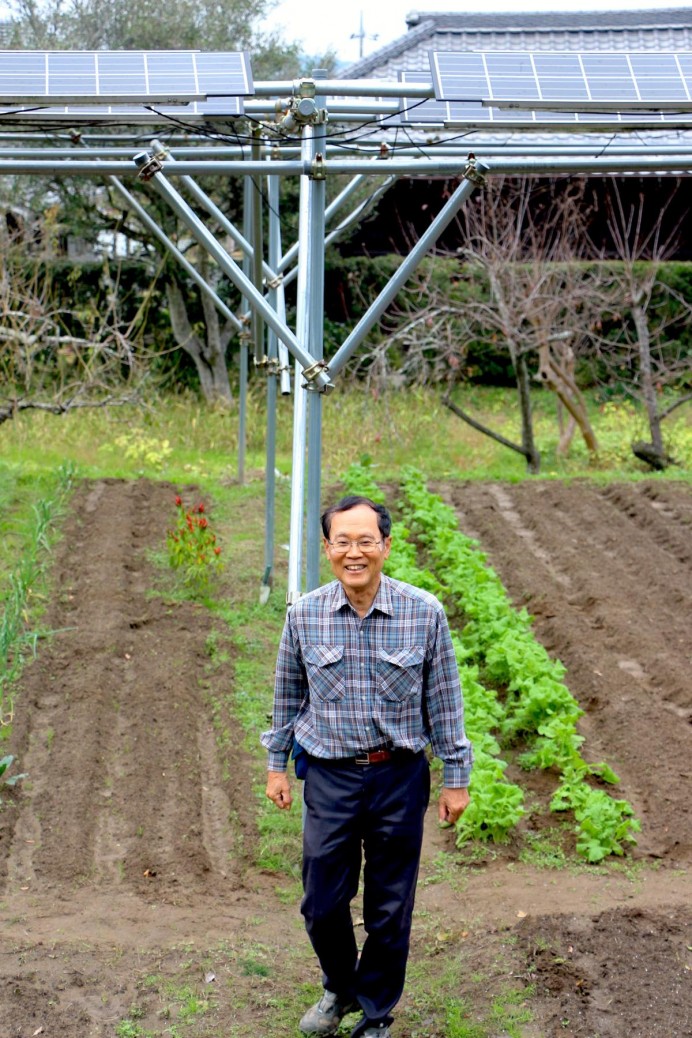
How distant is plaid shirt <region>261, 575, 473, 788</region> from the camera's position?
3.52m

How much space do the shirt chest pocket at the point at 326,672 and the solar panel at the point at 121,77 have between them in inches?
94.0

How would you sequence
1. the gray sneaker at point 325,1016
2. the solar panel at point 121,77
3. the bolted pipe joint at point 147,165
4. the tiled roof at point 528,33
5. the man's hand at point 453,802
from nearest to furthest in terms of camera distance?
the man's hand at point 453,802
the gray sneaker at point 325,1016
the bolted pipe joint at point 147,165
the solar panel at point 121,77
the tiled roof at point 528,33

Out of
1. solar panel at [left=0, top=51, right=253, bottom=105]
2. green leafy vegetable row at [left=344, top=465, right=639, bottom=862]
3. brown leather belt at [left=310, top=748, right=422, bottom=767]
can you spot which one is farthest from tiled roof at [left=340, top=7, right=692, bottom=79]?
Answer: brown leather belt at [left=310, top=748, right=422, bottom=767]

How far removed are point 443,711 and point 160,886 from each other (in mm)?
1786

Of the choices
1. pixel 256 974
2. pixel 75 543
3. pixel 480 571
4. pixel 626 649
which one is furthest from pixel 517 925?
pixel 75 543

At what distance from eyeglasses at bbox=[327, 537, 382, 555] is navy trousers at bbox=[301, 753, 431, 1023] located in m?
0.57

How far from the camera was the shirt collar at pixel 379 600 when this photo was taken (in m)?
3.55

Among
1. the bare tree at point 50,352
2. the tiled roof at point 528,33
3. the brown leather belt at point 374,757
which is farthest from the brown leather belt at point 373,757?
the tiled roof at point 528,33

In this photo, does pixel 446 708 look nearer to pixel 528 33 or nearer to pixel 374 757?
pixel 374 757

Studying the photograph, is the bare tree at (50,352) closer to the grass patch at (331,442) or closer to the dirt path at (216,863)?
the grass patch at (331,442)

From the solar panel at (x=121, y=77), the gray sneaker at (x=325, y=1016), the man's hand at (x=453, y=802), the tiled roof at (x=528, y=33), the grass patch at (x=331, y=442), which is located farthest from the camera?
the tiled roof at (x=528, y=33)

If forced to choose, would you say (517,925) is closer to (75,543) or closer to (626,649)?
(626,649)

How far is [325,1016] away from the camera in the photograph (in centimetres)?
380

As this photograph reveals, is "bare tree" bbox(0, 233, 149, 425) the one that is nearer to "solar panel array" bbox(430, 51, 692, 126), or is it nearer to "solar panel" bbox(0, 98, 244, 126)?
"solar panel" bbox(0, 98, 244, 126)
